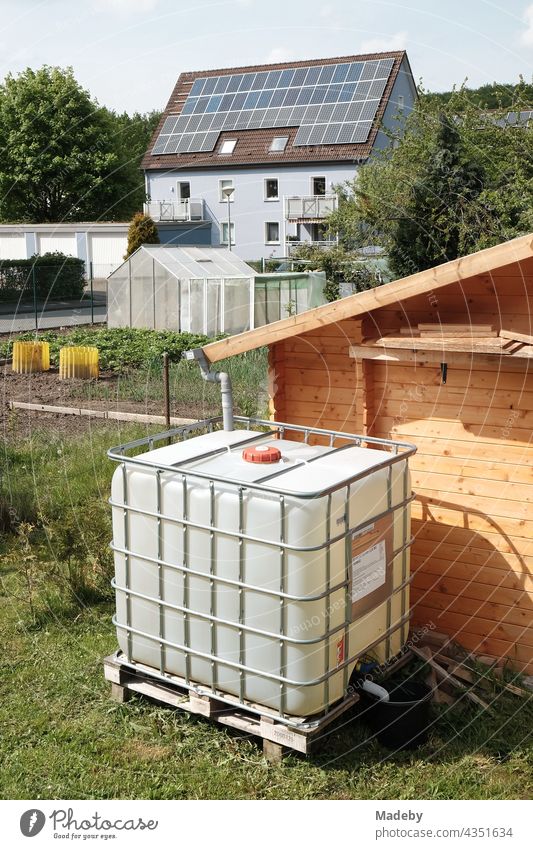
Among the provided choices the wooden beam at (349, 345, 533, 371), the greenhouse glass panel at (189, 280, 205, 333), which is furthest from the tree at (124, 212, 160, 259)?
the wooden beam at (349, 345, 533, 371)

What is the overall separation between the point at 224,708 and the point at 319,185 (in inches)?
1179

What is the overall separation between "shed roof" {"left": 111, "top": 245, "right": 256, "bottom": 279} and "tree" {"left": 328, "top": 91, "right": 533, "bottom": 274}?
10.1ft

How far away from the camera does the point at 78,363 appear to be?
17953mm

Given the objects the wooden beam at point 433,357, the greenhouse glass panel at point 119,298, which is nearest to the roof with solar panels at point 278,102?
the greenhouse glass panel at point 119,298

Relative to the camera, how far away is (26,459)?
440 inches

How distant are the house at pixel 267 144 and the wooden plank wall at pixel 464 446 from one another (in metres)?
7.17

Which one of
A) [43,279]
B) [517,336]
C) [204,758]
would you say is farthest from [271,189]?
[204,758]

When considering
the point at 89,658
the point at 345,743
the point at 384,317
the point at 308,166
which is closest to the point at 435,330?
the point at 384,317

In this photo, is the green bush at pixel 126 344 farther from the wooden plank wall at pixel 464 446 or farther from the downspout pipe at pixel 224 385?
the wooden plank wall at pixel 464 446

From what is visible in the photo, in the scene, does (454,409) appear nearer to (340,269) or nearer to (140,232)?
(340,269)

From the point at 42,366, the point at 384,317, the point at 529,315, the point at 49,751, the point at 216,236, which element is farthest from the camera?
the point at 216,236

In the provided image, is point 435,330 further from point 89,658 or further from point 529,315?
point 89,658

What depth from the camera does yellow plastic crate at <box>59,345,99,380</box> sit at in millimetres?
17891

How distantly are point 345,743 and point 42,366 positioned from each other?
48.2ft
